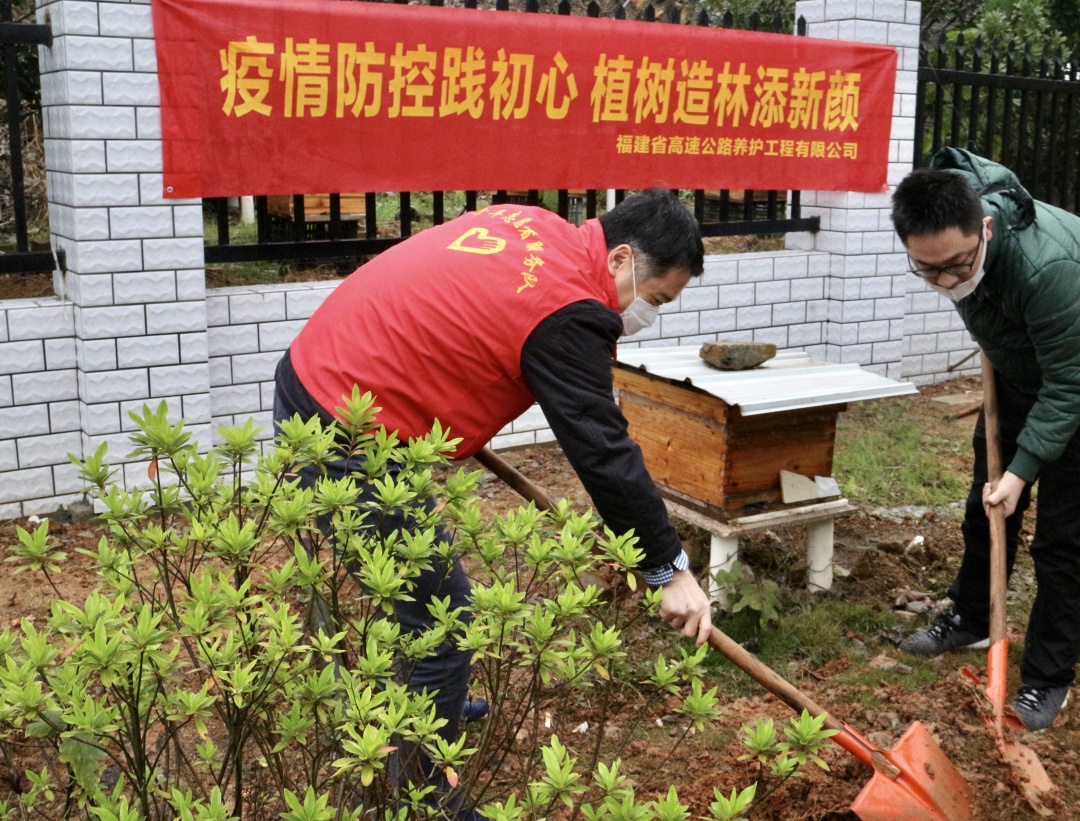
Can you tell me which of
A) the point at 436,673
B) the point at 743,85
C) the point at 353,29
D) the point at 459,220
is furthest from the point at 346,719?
the point at 743,85

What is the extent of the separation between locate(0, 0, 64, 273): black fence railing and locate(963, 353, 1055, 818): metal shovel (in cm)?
392

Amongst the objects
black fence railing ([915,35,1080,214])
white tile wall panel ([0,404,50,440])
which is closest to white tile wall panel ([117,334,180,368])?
white tile wall panel ([0,404,50,440])

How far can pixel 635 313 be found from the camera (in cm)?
281

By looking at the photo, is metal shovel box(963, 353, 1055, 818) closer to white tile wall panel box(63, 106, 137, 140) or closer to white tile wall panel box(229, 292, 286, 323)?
white tile wall panel box(229, 292, 286, 323)

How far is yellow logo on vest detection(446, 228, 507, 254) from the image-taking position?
266 cm

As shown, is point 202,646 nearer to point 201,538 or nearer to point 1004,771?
point 201,538

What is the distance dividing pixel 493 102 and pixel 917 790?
3.92m

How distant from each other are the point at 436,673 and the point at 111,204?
A: 3081 mm

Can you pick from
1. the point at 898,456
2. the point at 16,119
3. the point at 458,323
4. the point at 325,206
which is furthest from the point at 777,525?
the point at 16,119

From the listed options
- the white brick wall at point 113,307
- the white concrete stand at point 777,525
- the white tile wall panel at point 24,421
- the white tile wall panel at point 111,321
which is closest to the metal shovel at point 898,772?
the white concrete stand at point 777,525

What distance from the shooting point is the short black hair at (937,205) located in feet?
10.3

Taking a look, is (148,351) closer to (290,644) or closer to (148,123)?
(148,123)

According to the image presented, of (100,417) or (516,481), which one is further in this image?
(100,417)

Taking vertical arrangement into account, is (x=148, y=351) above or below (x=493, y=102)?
below
